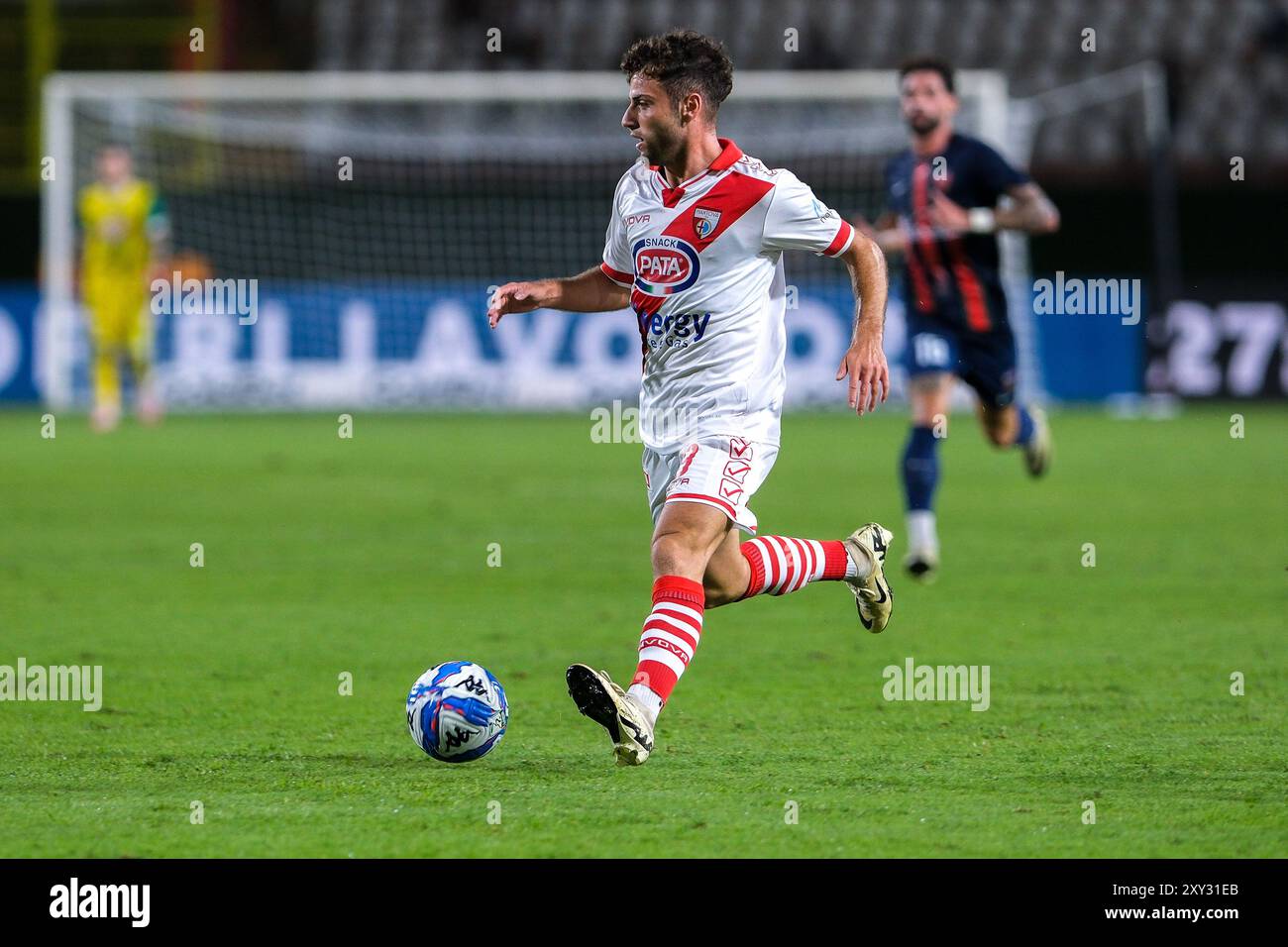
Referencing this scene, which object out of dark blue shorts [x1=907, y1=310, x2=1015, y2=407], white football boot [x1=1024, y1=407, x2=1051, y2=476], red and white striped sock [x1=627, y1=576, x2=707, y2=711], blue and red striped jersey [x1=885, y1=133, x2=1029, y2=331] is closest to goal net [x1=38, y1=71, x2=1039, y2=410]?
white football boot [x1=1024, y1=407, x2=1051, y2=476]

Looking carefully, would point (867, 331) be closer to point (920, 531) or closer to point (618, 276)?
point (618, 276)

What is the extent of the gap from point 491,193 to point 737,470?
16536mm

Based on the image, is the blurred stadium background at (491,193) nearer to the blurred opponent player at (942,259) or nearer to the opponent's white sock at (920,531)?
the blurred opponent player at (942,259)

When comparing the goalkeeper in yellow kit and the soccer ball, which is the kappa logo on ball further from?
the goalkeeper in yellow kit

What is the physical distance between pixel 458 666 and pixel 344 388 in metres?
15.9

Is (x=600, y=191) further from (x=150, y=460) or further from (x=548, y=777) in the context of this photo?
(x=548, y=777)

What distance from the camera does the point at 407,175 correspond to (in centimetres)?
2208

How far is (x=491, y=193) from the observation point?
2184 centimetres

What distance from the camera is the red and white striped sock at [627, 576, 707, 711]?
17.5 feet

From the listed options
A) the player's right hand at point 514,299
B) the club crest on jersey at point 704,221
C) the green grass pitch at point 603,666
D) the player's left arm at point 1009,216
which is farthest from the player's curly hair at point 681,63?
the player's left arm at point 1009,216

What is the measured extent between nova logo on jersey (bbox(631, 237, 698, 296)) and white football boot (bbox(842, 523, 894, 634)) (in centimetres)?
123

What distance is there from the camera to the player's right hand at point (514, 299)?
19.4 ft

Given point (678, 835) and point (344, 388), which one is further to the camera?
point (344, 388)
